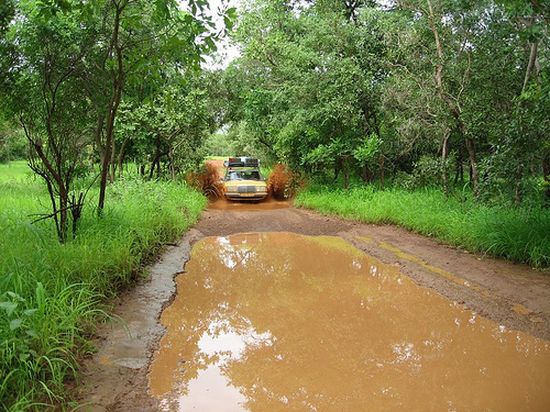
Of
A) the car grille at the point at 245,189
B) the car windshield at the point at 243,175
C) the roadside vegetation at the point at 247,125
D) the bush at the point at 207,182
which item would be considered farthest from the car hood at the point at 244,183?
the roadside vegetation at the point at 247,125

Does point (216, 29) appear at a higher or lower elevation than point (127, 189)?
higher

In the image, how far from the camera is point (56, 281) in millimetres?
4375

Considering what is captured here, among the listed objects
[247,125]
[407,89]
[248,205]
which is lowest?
[248,205]

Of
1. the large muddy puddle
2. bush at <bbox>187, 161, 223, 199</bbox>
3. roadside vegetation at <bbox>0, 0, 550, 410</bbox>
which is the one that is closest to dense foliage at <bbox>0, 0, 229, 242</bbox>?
roadside vegetation at <bbox>0, 0, 550, 410</bbox>

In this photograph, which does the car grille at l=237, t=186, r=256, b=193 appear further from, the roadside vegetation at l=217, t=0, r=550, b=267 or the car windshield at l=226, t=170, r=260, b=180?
the roadside vegetation at l=217, t=0, r=550, b=267

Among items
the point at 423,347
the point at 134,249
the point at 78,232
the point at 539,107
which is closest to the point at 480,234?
the point at 539,107

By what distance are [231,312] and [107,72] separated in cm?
406

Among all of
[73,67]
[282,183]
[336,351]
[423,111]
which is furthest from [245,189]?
[336,351]

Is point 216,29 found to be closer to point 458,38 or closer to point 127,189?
point 127,189

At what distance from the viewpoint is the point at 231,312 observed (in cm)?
529

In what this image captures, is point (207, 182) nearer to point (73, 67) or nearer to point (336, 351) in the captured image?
point (73, 67)

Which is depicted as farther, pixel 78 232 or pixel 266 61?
pixel 266 61

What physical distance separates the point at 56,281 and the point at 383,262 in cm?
516

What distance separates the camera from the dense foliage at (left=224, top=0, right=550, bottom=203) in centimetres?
693
